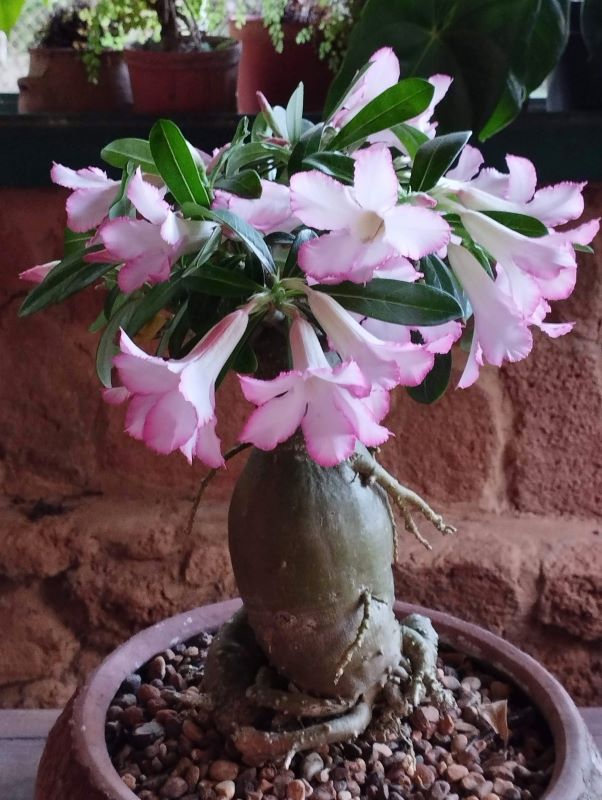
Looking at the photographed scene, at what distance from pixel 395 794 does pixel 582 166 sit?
702mm

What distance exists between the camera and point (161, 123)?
1.71 feet

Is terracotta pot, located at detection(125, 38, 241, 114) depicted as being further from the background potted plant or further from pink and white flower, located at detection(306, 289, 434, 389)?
pink and white flower, located at detection(306, 289, 434, 389)

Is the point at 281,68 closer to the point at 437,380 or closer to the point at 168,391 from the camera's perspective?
the point at 437,380

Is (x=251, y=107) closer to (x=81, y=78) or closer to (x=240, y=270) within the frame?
(x=81, y=78)

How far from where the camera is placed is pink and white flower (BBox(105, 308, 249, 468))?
0.50 metres

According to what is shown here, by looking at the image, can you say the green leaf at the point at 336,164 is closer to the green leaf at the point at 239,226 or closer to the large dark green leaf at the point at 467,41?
the green leaf at the point at 239,226

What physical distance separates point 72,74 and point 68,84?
0.01 metres

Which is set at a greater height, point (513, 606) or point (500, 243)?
point (500, 243)

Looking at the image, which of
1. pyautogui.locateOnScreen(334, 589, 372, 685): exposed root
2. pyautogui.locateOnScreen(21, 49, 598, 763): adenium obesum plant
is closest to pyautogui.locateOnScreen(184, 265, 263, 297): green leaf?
pyautogui.locateOnScreen(21, 49, 598, 763): adenium obesum plant

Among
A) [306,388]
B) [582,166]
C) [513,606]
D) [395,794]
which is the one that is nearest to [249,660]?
[395,794]

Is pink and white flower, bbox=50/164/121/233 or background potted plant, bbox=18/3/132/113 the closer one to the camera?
pink and white flower, bbox=50/164/121/233

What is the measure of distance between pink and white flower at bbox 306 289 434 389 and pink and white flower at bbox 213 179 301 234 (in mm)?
52

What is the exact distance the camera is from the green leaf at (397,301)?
1.73ft

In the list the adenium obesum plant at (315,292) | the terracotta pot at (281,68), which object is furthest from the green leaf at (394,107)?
the terracotta pot at (281,68)
